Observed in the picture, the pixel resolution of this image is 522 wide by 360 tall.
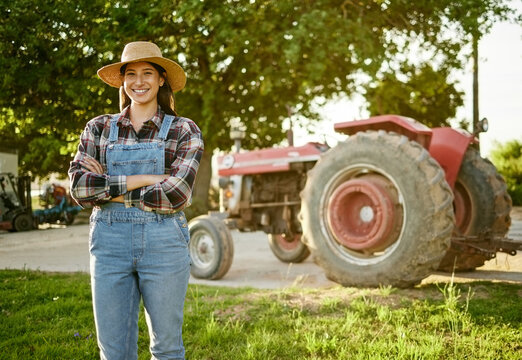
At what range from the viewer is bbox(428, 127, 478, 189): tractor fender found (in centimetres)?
521

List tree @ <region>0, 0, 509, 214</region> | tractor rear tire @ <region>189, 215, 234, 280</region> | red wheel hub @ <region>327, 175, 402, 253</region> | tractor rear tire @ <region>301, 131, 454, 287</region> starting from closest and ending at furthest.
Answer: tractor rear tire @ <region>301, 131, 454, 287</region>, red wheel hub @ <region>327, 175, 402, 253</region>, tractor rear tire @ <region>189, 215, 234, 280</region>, tree @ <region>0, 0, 509, 214</region>

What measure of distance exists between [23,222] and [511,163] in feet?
42.3

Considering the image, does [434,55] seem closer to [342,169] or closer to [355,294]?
[342,169]

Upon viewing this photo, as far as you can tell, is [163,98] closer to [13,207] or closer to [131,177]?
[131,177]

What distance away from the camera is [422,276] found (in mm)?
4340

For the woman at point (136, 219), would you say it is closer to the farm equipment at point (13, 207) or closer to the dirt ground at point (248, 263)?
the dirt ground at point (248, 263)

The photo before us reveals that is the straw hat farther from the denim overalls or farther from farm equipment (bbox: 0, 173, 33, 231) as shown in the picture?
farm equipment (bbox: 0, 173, 33, 231)

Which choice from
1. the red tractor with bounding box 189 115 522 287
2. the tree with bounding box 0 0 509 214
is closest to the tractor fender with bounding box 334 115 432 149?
the red tractor with bounding box 189 115 522 287

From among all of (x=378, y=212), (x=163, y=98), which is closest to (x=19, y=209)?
(x=378, y=212)

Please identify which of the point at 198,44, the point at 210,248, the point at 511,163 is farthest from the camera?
the point at 511,163

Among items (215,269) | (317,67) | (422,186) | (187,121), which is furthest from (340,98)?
(187,121)

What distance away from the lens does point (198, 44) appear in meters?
12.7

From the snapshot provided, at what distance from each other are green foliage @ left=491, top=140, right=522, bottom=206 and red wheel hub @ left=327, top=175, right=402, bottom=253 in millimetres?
9944

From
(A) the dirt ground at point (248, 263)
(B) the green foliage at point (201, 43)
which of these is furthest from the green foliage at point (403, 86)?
(A) the dirt ground at point (248, 263)
